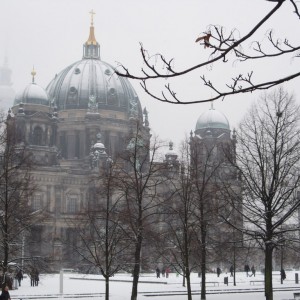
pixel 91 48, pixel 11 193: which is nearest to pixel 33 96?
pixel 91 48

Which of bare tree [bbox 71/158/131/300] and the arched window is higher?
the arched window

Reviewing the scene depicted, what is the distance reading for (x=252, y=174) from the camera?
76.6ft

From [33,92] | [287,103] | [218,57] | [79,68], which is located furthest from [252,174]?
[79,68]

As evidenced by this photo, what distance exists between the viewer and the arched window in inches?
3637

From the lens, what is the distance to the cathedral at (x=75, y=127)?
8994cm

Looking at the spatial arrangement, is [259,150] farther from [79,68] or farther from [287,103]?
[79,68]

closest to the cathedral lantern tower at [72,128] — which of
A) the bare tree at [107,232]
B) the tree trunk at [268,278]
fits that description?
the bare tree at [107,232]

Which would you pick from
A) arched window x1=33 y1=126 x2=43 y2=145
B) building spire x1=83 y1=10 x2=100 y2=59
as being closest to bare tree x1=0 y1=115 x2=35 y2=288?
arched window x1=33 y1=126 x2=43 y2=145

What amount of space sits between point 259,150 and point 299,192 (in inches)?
94.5

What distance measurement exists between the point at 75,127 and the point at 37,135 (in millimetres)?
11786

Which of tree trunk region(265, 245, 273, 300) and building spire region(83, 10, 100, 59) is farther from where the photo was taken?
building spire region(83, 10, 100, 59)

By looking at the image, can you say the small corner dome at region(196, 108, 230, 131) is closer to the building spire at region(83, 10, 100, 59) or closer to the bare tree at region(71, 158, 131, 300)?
the building spire at region(83, 10, 100, 59)

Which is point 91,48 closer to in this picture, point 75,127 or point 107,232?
point 75,127

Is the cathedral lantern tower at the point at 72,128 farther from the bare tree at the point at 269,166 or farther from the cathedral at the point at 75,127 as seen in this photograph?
the bare tree at the point at 269,166
